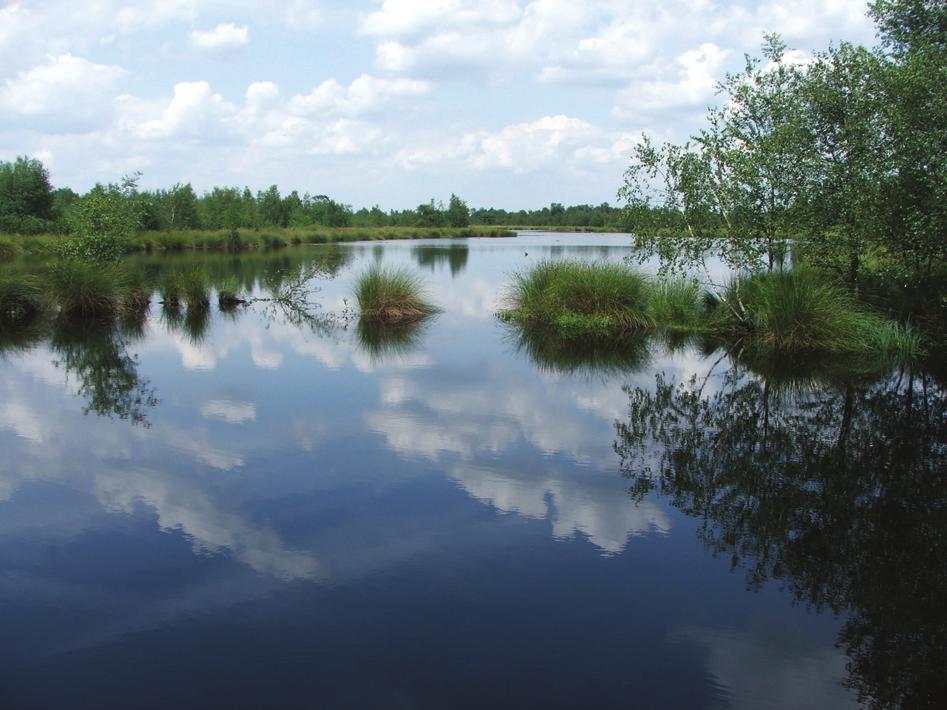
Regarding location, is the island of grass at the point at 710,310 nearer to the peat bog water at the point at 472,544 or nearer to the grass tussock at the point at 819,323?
the grass tussock at the point at 819,323

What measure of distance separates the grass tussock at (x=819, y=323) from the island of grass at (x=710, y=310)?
20 mm

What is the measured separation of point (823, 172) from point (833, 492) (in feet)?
34.4

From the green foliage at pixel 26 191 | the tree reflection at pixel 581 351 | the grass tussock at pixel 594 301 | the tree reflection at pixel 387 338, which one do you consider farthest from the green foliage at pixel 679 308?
the green foliage at pixel 26 191

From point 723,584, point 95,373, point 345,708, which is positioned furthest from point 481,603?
point 95,373

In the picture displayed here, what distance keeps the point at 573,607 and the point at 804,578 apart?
1.98 metres

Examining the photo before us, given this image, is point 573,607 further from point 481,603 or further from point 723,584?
point 723,584

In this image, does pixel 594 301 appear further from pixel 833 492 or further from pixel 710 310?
pixel 833 492

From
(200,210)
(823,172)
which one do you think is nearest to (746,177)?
(823,172)

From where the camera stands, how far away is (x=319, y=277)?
3359 centimetres

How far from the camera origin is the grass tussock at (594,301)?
19.0 meters

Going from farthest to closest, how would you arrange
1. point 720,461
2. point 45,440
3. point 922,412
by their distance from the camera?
point 922,412 < point 45,440 < point 720,461

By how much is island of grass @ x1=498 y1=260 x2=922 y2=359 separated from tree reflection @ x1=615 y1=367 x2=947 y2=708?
3056 millimetres

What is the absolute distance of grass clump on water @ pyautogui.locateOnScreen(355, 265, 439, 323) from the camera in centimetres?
2108

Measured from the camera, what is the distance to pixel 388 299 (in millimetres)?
21094
